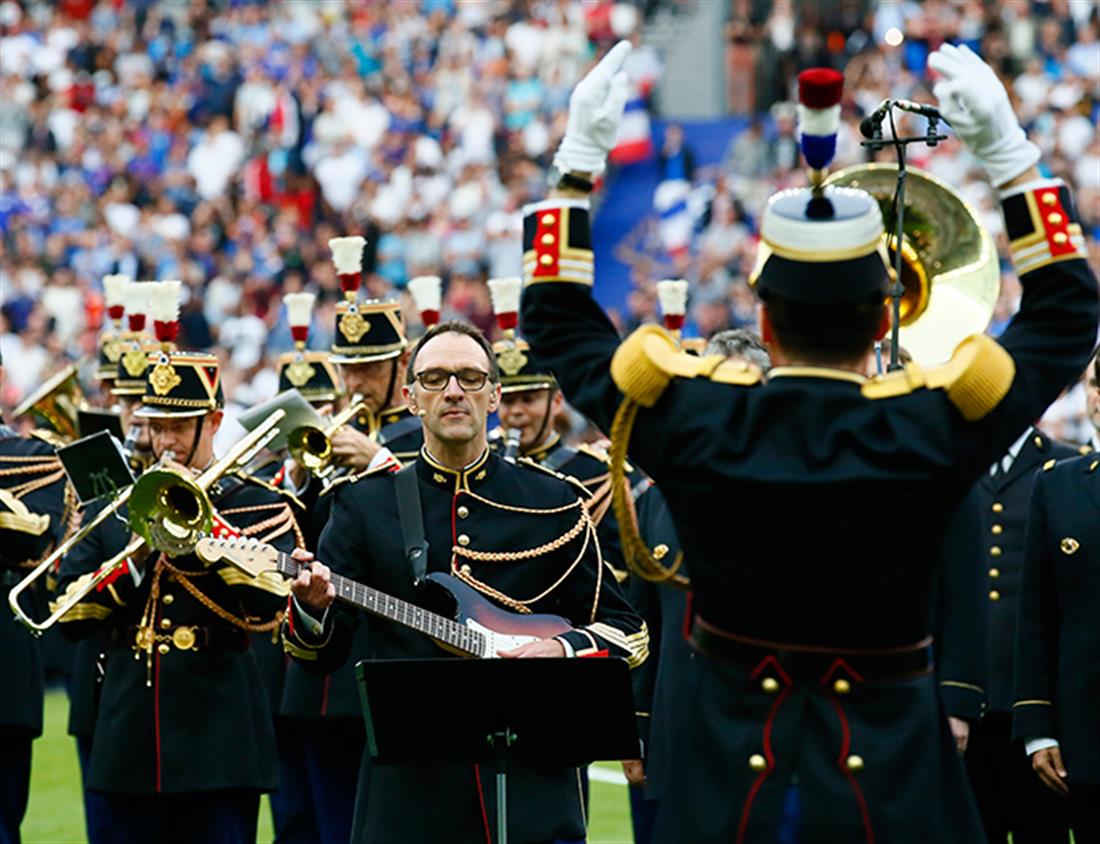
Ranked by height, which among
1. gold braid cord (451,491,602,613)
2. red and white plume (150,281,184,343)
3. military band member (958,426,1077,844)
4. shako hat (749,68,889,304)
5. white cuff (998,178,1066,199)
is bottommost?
military band member (958,426,1077,844)

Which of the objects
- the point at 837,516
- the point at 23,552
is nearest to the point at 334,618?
the point at 837,516

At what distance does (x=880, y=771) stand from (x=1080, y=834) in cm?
290

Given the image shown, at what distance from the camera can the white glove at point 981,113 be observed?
15.0 feet

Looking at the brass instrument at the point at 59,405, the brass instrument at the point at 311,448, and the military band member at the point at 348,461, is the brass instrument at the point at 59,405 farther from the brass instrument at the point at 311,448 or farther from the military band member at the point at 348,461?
the brass instrument at the point at 311,448

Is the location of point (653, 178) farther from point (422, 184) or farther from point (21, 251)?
point (21, 251)

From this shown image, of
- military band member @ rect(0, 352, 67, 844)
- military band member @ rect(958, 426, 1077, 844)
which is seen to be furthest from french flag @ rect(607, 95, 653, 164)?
military band member @ rect(0, 352, 67, 844)

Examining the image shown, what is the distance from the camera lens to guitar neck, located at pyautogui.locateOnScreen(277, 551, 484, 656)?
6266 millimetres

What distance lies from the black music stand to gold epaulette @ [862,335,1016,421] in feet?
4.48

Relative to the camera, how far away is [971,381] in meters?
4.72

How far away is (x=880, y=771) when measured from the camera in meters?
4.75

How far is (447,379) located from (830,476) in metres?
2.34

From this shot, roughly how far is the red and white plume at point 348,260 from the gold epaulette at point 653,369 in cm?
493

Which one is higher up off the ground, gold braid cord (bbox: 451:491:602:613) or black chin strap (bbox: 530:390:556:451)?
gold braid cord (bbox: 451:491:602:613)

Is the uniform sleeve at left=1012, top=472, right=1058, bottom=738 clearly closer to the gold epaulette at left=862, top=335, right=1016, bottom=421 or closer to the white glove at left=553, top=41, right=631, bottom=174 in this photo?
the gold epaulette at left=862, top=335, right=1016, bottom=421
